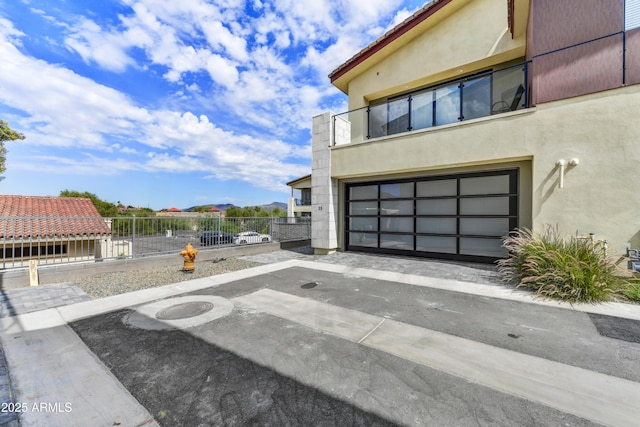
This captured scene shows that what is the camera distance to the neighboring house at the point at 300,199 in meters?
26.3

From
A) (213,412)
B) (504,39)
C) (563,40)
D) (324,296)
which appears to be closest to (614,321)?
(324,296)

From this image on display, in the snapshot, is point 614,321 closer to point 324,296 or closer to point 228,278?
point 324,296

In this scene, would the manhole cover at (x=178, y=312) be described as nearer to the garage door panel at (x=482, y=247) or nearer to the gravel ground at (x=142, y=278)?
the gravel ground at (x=142, y=278)

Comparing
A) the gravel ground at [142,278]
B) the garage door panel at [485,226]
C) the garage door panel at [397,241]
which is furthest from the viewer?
the garage door panel at [397,241]

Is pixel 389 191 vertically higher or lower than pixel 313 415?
higher

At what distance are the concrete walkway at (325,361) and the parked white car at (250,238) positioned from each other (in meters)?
5.49

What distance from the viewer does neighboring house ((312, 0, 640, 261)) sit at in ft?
17.7

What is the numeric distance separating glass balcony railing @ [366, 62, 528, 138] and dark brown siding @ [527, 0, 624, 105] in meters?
0.74

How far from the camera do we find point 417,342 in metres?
3.29

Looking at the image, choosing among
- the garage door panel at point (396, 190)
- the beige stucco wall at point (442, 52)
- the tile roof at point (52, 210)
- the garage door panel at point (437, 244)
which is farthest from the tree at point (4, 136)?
the garage door panel at point (437, 244)

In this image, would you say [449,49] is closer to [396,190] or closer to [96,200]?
[396,190]

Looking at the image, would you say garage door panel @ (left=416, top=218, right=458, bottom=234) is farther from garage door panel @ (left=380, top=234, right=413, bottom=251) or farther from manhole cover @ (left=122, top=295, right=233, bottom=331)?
manhole cover @ (left=122, top=295, right=233, bottom=331)

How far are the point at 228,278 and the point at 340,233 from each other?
4.99 metres

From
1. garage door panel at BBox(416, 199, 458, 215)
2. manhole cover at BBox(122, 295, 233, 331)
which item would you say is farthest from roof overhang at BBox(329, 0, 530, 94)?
manhole cover at BBox(122, 295, 233, 331)
